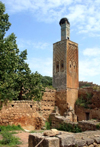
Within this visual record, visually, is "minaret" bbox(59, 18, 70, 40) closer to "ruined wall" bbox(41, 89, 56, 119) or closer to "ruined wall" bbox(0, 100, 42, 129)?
"ruined wall" bbox(41, 89, 56, 119)

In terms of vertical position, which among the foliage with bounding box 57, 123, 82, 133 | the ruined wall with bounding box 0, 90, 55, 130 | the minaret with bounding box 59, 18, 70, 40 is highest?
the minaret with bounding box 59, 18, 70, 40

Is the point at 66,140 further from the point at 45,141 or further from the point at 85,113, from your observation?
the point at 85,113

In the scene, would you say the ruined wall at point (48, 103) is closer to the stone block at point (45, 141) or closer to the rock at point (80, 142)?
the rock at point (80, 142)

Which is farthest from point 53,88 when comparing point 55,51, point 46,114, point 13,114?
point 13,114

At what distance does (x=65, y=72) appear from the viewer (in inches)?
700

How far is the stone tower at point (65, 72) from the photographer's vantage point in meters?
17.5

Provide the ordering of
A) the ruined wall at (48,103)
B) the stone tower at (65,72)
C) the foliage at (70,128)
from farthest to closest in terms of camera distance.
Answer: the stone tower at (65,72), the ruined wall at (48,103), the foliage at (70,128)

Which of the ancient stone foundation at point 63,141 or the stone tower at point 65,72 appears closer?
the ancient stone foundation at point 63,141

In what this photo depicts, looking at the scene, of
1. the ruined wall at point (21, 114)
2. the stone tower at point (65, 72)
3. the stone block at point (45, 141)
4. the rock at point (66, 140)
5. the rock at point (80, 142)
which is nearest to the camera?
the stone block at point (45, 141)

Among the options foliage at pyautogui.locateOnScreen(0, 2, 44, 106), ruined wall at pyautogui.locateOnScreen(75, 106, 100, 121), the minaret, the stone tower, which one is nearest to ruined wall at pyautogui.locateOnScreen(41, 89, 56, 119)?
the stone tower

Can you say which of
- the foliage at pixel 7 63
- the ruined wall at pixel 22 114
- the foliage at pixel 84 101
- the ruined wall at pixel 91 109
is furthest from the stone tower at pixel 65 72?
the ruined wall at pixel 22 114

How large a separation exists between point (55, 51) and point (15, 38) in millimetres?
9171

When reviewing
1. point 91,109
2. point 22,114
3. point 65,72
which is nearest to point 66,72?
point 65,72

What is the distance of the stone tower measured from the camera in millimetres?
17453
